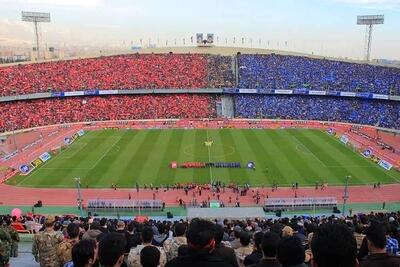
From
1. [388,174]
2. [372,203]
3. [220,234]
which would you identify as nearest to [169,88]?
[388,174]

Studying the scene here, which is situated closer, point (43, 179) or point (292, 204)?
point (292, 204)

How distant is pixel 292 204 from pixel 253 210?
4263 millimetres

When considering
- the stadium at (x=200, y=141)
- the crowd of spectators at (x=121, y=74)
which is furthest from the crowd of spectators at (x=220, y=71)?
the stadium at (x=200, y=141)

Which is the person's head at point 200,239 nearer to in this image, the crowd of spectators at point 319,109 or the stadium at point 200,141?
the stadium at point 200,141

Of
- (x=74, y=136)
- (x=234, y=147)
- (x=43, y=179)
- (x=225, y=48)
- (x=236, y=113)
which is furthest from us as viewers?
(x=225, y=48)

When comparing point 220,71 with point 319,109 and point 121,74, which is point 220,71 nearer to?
point 121,74

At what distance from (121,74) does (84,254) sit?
86875mm

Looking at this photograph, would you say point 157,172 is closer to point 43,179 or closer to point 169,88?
point 43,179

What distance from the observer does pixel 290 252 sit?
6.10m

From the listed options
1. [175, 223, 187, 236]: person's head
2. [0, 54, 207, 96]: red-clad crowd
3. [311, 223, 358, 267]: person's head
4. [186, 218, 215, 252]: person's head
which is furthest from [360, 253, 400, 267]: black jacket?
[0, 54, 207, 96]: red-clad crowd

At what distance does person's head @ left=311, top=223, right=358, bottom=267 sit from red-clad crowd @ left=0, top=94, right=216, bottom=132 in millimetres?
74167

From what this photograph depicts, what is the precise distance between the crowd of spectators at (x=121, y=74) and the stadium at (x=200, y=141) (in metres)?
0.37

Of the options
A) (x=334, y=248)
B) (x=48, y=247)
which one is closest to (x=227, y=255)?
(x=334, y=248)

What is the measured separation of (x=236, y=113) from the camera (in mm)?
83500
